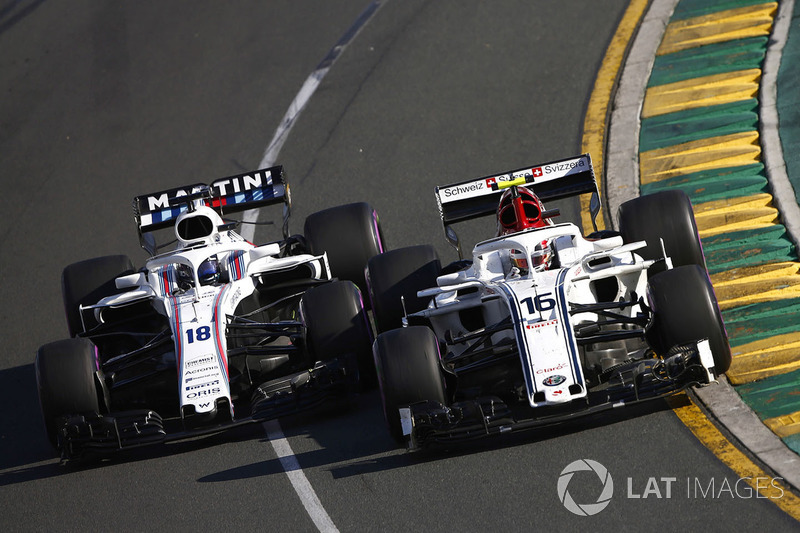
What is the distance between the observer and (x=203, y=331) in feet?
34.4

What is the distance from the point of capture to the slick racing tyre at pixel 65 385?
10406mm

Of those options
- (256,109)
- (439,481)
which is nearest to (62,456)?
(439,481)

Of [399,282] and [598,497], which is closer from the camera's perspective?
[598,497]

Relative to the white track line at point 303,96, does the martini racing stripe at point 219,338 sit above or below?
below

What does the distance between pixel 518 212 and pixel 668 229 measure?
52.4 inches

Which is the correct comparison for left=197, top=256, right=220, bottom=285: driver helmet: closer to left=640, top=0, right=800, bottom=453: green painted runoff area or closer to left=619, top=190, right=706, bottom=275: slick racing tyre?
left=619, top=190, right=706, bottom=275: slick racing tyre

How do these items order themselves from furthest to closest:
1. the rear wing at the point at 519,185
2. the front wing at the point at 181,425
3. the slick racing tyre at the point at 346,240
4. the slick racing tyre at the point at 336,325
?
1. the slick racing tyre at the point at 346,240
2. the rear wing at the point at 519,185
3. the slick racing tyre at the point at 336,325
4. the front wing at the point at 181,425

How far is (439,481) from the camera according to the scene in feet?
30.1

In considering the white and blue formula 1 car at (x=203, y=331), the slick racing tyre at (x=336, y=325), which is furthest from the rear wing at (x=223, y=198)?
the slick racing tyre at (x=336, y=325)

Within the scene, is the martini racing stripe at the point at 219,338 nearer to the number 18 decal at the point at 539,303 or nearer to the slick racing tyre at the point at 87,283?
the slick racing tyre at the point at 87,283

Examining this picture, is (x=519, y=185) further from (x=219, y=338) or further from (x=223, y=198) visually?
(x=219, y=338)

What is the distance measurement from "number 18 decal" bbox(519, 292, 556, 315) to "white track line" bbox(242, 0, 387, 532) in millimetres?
2176

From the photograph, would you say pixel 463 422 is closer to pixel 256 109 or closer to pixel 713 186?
pixel 713 186

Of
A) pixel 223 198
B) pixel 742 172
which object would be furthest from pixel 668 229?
pixel 223 198
